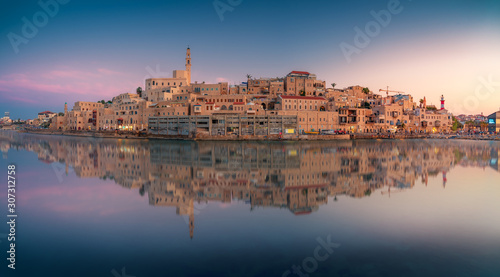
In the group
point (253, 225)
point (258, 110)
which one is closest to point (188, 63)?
point (258, 110)

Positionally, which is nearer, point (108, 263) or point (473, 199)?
point (108, 263)

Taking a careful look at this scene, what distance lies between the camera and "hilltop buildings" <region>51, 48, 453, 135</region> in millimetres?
50656

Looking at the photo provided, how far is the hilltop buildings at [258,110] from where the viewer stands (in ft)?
166

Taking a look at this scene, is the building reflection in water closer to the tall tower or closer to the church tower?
the church tower

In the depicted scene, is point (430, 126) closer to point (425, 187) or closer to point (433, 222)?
point (425, 187)

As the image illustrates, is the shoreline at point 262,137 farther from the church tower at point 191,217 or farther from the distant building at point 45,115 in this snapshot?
the distant building at point 45,115

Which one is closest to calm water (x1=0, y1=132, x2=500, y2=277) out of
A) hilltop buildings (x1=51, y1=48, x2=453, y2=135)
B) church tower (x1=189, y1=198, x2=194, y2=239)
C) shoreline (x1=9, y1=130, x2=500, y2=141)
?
church tower (x1=189, y1=198, x2=194, y2=239)

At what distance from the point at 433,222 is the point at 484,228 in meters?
Answer: 1.28

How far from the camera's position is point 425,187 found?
48.9 feet

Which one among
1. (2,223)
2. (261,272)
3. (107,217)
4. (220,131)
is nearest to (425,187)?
(261,272)

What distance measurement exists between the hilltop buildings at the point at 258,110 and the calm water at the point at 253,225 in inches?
1338

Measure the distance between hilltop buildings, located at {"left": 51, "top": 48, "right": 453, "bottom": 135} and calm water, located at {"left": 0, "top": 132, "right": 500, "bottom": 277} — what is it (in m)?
34.0

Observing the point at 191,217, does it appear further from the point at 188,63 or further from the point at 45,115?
the point at 45,115

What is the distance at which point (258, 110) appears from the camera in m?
51.8
